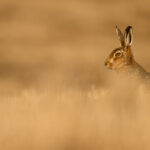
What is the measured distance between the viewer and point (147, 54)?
14.3 m

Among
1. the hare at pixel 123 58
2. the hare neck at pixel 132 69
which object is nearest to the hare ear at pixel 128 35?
the hare at pixel 123 58

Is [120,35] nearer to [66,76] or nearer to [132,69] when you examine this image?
[132,69]

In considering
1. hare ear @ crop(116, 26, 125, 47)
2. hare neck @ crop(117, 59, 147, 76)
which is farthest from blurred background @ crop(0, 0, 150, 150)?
hare ear @ crop(116, 26, 125, 47)

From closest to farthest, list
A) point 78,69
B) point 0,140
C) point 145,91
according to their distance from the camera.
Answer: point 0,140
point 145,91
point 78,69

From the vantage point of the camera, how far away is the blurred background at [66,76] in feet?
22.0

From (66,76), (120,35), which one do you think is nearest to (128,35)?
(120,35)

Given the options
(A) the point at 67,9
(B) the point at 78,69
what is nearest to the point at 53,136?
(B) the point at 78,69

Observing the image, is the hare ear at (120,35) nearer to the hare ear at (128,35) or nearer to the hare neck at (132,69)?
the hare ear at (128,35)

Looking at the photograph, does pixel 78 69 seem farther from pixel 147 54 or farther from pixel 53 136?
pixel 53 136

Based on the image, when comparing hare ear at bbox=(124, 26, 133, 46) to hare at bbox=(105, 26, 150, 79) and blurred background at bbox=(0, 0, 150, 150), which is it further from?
blurred background at bbox=(0, 0, 150, 150)

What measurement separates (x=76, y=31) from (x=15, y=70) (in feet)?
9.07

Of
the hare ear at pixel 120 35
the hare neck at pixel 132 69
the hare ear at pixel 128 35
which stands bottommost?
the hare neck at pixel 132 69

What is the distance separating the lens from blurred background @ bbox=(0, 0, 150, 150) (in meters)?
6.70

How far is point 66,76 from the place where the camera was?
11281 millimetres
